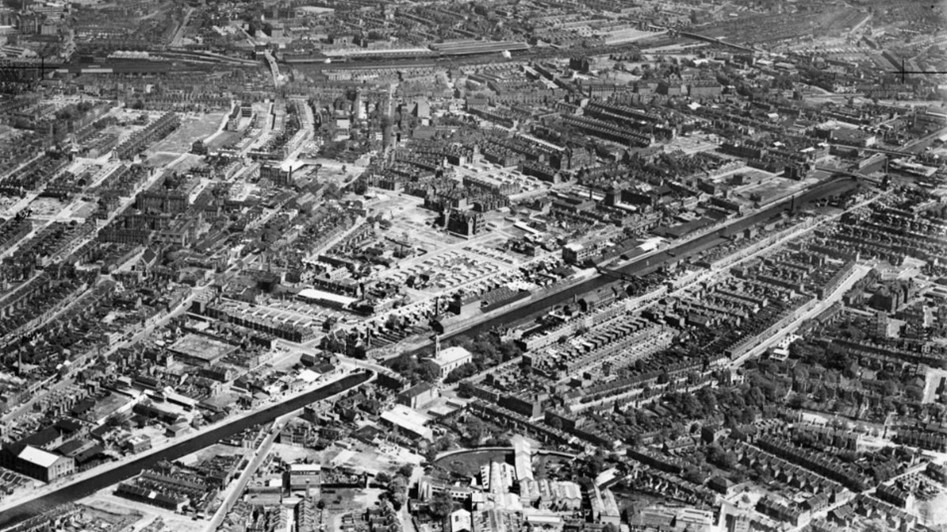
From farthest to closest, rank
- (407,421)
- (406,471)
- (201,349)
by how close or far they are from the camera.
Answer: (201,349)
(407,421)
(406,471)

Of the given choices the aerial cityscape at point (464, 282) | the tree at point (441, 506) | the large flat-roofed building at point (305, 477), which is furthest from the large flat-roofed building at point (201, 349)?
the tree at point (441, 506)

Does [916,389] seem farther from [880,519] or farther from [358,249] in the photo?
[358,249]

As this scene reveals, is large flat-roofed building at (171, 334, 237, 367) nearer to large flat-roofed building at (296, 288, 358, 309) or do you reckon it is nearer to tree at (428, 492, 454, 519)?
large flat-roofed building at (296, 288, 358, 309)

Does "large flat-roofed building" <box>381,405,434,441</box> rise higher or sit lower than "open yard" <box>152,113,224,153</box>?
higher

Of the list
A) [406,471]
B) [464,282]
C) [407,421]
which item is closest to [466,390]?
[407,421]

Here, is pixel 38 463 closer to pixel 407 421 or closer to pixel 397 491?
pixel 397 491

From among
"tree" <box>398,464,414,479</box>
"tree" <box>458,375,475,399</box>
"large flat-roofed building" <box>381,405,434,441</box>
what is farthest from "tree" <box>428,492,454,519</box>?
"tree" <box>458,375,475,399</box>

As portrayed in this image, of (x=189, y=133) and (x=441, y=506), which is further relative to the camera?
(x=189, y=133)
